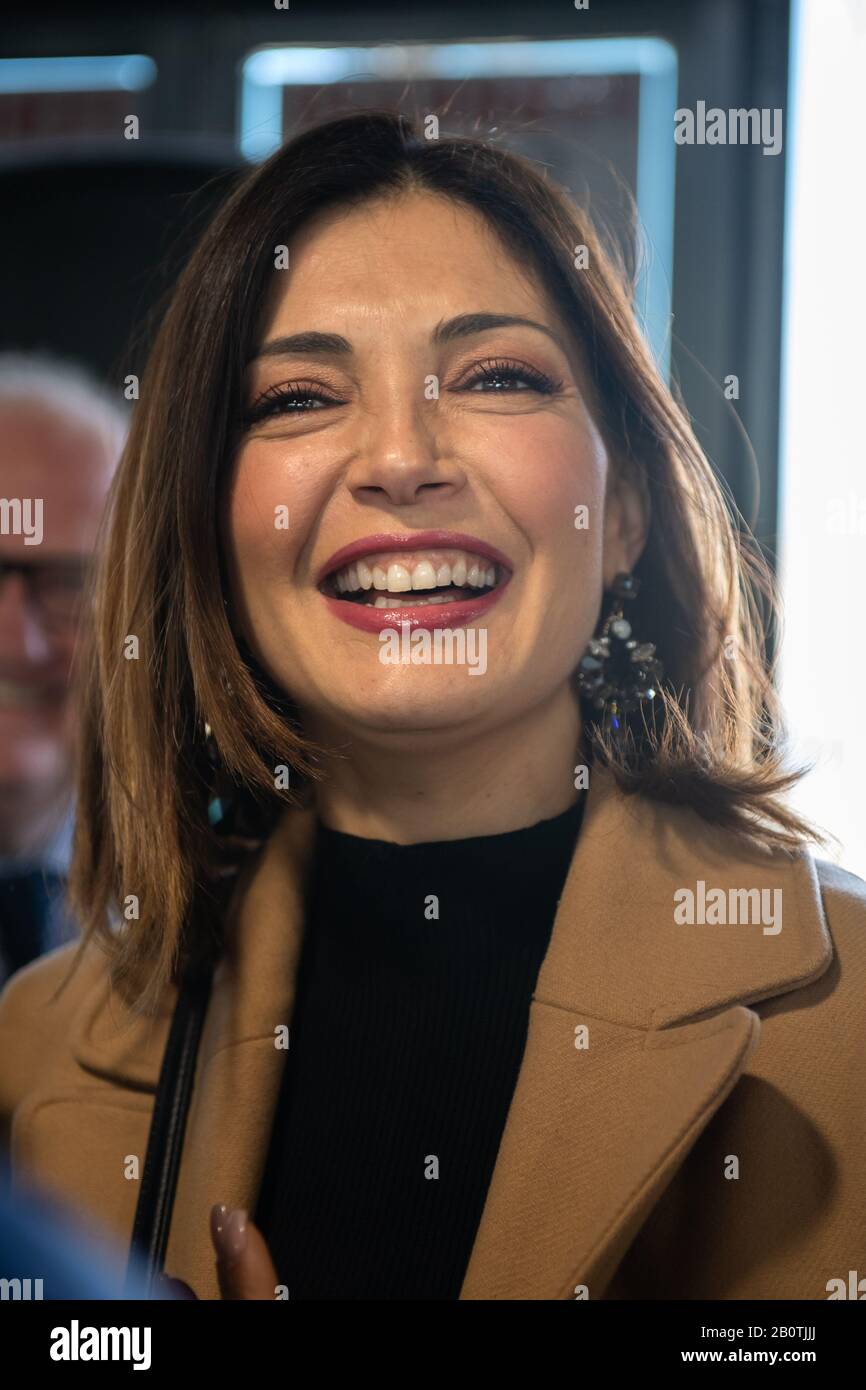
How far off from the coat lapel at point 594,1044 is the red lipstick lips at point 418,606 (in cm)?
20

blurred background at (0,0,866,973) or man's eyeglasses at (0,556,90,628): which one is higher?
blurred background at (0,0,866,973)

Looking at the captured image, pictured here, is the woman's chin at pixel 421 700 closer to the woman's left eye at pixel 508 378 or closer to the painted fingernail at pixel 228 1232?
the woman's left eye at pixel 508 378

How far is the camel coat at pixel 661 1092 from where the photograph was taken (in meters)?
1.04

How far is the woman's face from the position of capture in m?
1.14

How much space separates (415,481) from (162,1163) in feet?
2.27

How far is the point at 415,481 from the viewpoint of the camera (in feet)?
3.68

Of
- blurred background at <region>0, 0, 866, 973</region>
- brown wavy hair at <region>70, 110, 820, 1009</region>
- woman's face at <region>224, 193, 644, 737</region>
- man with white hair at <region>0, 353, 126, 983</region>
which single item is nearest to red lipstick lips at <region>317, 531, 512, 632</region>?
woman's face at <region>224, 193, 644, 737</region>

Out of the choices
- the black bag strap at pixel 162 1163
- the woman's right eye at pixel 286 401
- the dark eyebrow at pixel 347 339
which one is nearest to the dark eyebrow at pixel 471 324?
the dark eyebrow at pixel 347 339

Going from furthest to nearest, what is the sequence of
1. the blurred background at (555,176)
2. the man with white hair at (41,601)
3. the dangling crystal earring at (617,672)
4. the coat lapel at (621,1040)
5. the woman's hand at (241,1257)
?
the man with white hair at (41,601)
the blurred background at (555,176)
the dangling crystal earring at (617,672)
the woman's hand at (241,1257)
the coat lapel at (621,1040)

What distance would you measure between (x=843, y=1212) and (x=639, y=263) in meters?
0.98

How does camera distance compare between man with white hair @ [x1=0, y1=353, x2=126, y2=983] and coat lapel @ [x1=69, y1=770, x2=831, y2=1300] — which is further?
man with white hair @ [x1=0, y1=353, x2=126, y2=983]

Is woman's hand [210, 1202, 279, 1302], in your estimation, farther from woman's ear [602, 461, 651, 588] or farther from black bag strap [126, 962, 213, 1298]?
woman's ear [602, 461, 651, 588]

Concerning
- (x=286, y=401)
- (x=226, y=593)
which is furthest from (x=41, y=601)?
(x=286, y=401)

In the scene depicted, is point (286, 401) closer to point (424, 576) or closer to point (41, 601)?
point (424, 576)
